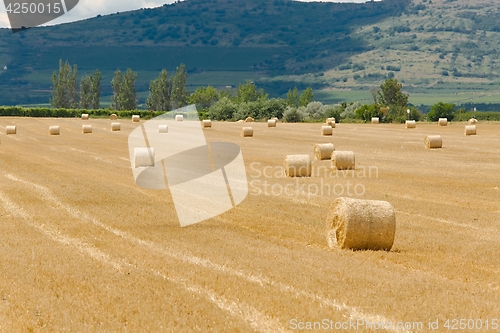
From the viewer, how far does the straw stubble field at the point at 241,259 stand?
1098 cm

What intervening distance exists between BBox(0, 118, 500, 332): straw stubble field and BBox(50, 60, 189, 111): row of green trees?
12873 centimetres

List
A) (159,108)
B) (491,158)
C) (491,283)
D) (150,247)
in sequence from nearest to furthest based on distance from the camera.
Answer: (491,283), (150,247), (491,158), (159,108)

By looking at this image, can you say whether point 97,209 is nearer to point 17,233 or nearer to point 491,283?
point 17,233

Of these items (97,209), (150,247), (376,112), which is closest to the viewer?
(150,247)

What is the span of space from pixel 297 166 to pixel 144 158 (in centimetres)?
801

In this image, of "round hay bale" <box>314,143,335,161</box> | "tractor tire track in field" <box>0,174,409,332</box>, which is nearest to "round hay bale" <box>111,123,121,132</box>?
"round hay bale" <box>314,143,335,161</box>

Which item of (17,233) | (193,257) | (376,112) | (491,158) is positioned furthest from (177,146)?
(376,112)

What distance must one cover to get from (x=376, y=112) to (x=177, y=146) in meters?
49.7

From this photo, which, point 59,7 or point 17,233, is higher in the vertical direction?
point 59,7

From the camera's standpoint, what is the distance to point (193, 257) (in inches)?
586

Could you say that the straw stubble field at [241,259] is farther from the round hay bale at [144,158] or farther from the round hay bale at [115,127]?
the round hay bale at [115,127]

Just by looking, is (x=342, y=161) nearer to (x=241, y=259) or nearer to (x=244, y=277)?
(x=241, y=259)

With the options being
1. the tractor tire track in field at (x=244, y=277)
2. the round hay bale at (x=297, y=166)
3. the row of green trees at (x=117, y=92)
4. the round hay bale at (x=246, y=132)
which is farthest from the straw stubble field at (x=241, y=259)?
the row of green trees at (x=117, y=92)

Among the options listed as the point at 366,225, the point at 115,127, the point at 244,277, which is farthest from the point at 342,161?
the point at 115,127
